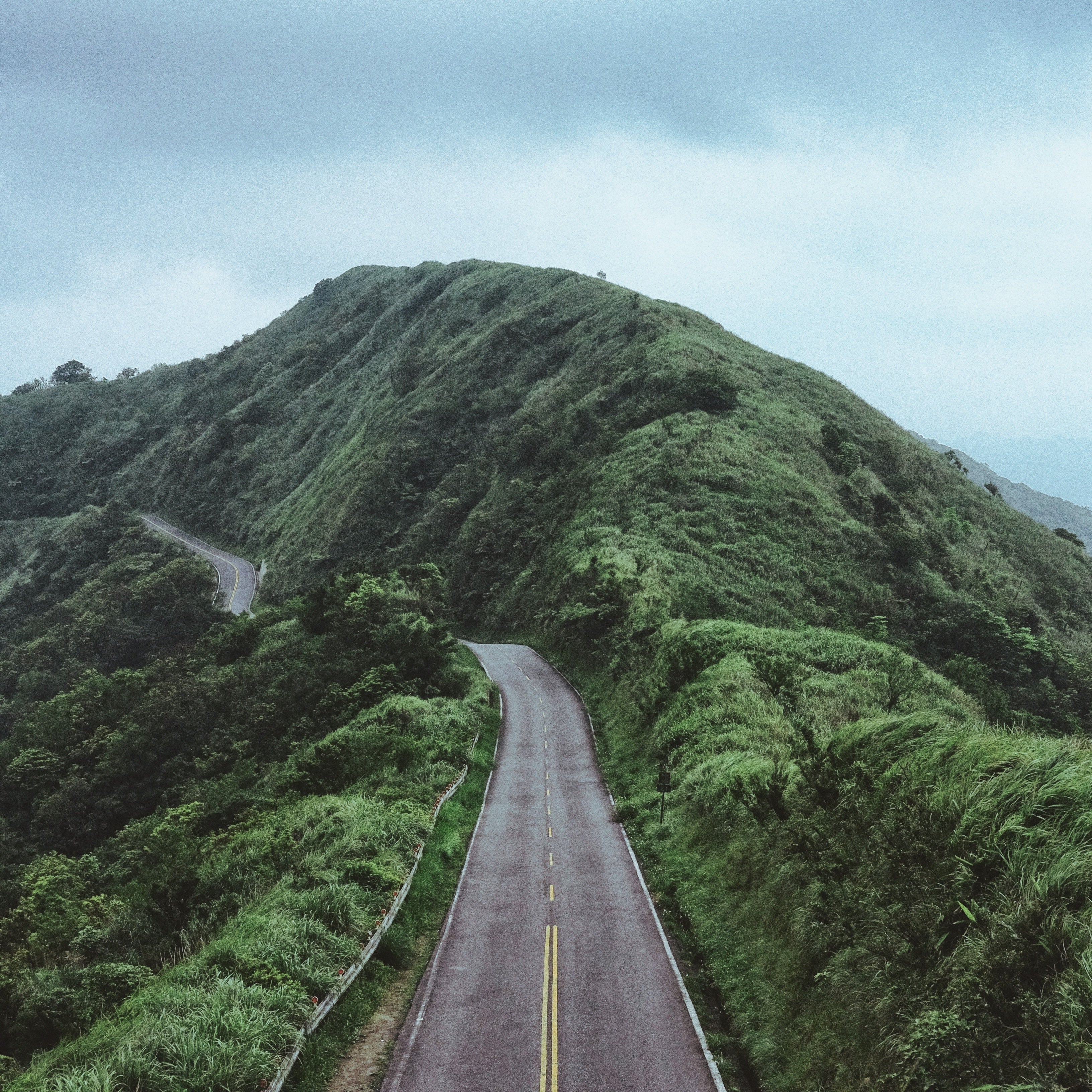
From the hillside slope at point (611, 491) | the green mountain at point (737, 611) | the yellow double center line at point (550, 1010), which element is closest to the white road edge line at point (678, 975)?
the green mountain at point (737, 611)

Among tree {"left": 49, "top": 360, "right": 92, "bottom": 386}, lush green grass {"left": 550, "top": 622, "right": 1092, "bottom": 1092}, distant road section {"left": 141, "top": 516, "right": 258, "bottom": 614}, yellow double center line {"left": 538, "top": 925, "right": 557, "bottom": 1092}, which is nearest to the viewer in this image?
lush green grass {"left": 550, "top": 622, "right": 1092, "bottom": 1092}

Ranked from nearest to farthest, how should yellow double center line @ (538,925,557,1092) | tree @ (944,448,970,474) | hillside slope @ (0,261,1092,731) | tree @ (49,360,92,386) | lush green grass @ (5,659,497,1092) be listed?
lush green grass @ (5,659,497,1092) < yellow double center line @ (538,925,557,1092) < hillside slope @ (0,261,1092,731) < tree @ (944,448,970,474) < tree @ (49,360,92,386)

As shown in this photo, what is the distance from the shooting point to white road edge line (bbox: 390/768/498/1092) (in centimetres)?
1192

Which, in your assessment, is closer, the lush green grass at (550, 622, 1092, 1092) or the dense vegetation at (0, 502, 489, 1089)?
the lush green grass at (550, 622, 1092, 1092)

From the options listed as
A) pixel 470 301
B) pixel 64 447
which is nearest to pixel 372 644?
pixel 470 301

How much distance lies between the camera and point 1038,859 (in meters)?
9.55

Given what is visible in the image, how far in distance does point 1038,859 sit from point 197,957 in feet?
46.2

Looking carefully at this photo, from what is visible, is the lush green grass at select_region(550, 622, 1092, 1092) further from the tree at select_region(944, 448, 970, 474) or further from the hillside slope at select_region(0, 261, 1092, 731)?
the tree at select_region(944, 448, 970, 474)

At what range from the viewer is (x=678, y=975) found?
48.2 ft

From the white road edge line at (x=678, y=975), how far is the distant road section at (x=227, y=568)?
172 ft

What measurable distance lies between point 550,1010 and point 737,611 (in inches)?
1145

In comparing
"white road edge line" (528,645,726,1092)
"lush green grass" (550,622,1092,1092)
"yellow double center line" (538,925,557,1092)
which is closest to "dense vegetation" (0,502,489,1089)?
"yellow double center line" (538,925,557,1092)

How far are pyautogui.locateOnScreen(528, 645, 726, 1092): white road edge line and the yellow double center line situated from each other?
243 cm

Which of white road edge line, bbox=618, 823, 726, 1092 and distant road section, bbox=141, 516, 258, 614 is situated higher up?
distant road section, bbox=141, 516, 258, 614
